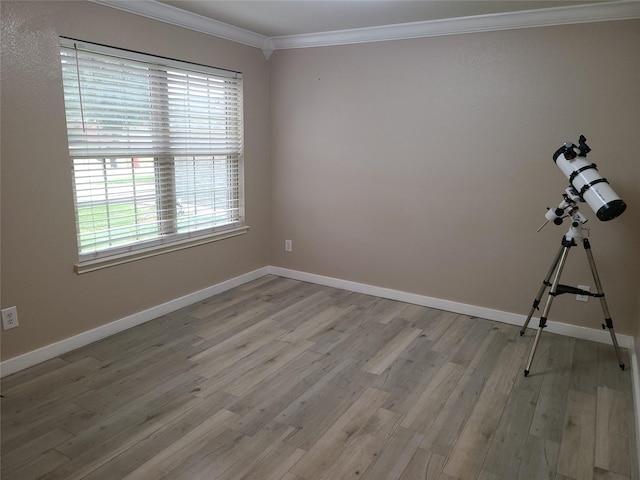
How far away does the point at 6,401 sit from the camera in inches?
96.3

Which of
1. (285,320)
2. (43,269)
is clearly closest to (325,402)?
(285,320)

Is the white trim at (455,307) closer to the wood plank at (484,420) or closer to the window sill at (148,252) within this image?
the wood plank at (484,420)

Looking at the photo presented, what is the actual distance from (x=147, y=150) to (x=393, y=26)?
7.15ft

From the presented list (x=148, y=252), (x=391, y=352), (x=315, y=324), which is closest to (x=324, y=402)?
(x=391, y=352)

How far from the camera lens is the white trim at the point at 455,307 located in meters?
3.29

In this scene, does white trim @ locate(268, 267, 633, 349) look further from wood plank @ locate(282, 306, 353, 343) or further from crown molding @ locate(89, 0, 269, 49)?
crown molding @ locate(89, 0, 269, 49)

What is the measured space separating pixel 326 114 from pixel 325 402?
2.65 m

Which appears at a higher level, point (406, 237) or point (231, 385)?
point (406, 237)

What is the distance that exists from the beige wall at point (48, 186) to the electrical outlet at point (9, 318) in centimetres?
4

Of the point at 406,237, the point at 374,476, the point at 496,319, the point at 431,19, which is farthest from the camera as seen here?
the point at 406,237

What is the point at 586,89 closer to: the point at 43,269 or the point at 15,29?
the point at 15,29

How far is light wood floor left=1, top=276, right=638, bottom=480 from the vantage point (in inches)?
80.4

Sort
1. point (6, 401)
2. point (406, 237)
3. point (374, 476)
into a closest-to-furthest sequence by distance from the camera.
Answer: point (374, 476), point (6, 401), point (406, 237)

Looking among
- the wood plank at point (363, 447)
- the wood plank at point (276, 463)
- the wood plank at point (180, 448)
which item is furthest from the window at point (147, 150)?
the wood plank at point (363, 447)
